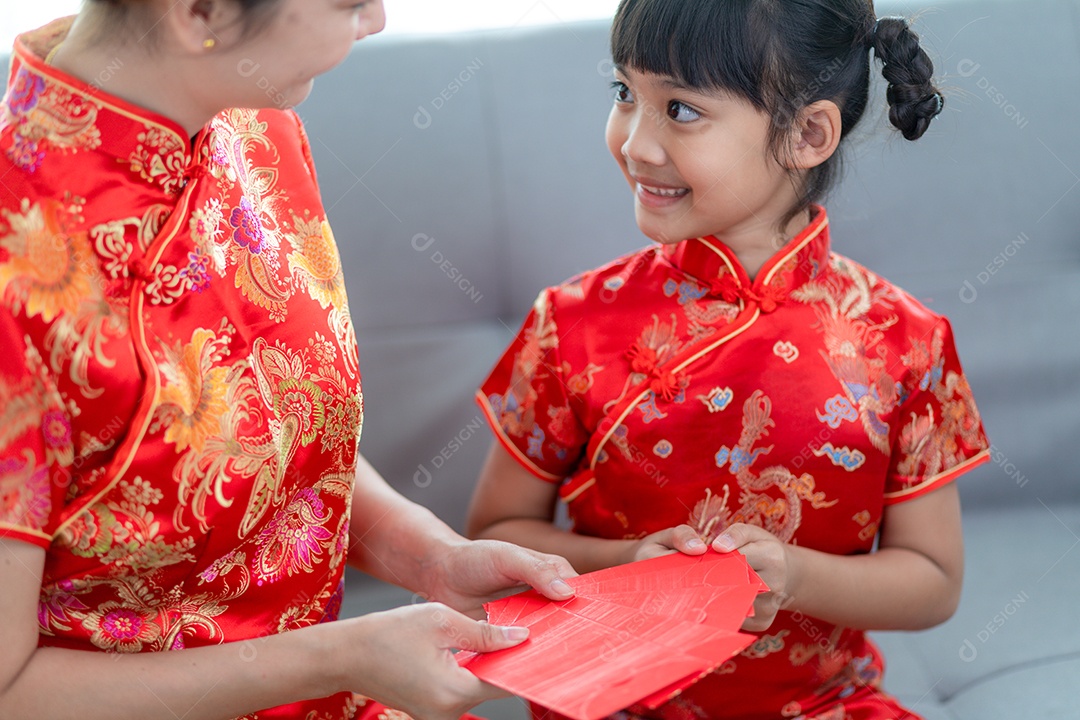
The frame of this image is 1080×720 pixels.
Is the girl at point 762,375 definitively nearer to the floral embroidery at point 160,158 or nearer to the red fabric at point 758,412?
the red fabric at point 758,412

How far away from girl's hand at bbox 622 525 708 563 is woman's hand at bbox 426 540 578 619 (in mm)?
80

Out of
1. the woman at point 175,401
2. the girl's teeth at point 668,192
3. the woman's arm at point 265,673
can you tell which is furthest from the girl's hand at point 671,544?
the girl's teeth at point 668,192

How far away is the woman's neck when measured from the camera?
2.61ft

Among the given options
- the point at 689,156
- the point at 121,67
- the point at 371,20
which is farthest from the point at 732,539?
the point at 121,67

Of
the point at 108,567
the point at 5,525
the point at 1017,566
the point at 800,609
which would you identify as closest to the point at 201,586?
the point at 108,567

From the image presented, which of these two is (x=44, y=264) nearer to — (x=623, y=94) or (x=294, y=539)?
(x=294, y=539)

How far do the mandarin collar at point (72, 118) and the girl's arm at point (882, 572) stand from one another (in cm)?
64

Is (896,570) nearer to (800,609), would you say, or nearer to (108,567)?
(800,609)

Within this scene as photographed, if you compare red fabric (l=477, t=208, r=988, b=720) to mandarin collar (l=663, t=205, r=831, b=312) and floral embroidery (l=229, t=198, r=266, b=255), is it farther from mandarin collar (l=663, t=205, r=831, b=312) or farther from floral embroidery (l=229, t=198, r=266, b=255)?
floral embroidery (l=229, t=198, r=266, b=255)

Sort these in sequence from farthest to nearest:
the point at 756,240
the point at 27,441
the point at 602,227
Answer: the point at 602,227 → the point at 756,240 → the point at 27,441

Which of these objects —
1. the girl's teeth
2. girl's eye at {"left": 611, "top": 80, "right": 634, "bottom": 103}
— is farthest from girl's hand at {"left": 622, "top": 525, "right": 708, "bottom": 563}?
girl's eye at {"left": 611, "top": 80, "right": 634, "bottom": 103}

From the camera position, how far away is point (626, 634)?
0.86m

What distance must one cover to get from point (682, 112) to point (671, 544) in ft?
1.45

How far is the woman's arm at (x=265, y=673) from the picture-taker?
0.83 m
